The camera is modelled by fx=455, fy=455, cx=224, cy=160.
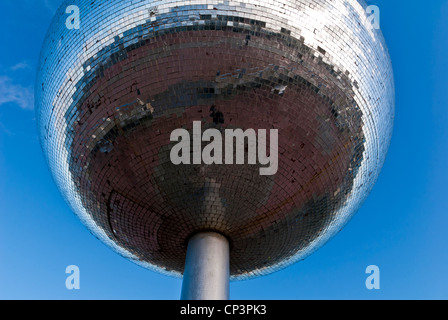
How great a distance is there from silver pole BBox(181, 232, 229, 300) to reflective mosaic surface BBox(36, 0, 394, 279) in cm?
33

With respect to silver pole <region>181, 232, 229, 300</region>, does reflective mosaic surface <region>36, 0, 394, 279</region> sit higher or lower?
higher

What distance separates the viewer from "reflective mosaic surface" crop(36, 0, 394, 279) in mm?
8312

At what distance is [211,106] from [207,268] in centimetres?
345

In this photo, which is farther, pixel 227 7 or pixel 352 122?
pixel 352 122

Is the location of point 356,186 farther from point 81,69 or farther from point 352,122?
point 81,69

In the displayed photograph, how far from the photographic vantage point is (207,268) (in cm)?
955

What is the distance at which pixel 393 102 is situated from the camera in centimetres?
1127

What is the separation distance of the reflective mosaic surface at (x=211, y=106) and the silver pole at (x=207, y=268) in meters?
0.33

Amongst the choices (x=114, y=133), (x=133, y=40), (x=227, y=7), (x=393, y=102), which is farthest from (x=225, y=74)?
(x=393, y=102)

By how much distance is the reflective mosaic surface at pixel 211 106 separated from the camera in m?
8.31

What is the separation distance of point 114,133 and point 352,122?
485 cm

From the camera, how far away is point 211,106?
8.45 meters

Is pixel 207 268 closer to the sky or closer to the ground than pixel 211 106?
closer to the ground

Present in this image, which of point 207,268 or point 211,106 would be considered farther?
point 207,268
